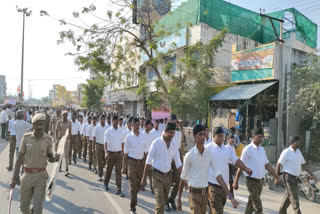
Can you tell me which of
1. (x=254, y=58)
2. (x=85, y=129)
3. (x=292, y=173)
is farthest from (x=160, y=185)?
(x=254, y=58)

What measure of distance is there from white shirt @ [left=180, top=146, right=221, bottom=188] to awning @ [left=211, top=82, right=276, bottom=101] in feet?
26.4

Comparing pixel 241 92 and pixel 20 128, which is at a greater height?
pixel 241 92

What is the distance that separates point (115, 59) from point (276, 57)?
8495 mm

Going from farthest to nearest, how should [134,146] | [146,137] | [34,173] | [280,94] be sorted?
[280,94]
[146,137]
[134,146]
[34,173]

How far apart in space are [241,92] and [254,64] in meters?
1.65

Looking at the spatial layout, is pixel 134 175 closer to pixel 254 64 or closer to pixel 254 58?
pixel 254 64

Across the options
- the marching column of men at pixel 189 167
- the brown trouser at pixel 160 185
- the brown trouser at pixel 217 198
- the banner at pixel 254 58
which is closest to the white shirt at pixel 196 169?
the marching column of men at pixel 189 167

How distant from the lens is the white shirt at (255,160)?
15.1ft

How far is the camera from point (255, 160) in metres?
4.70

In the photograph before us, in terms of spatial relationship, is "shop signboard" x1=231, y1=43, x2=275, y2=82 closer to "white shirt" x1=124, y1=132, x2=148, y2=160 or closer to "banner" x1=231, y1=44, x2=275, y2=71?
"banner" x1=231, y1=44, x2=275, y2=71

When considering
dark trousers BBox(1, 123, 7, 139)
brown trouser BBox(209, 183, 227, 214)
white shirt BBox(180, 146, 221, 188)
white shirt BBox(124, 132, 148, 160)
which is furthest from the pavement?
dark trousers BBox(1, 123, 7, 139)

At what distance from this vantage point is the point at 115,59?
48.5 feet

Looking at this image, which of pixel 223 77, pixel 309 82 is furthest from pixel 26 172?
pixel 223 77

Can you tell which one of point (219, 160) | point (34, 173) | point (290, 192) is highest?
point (219, 160)
